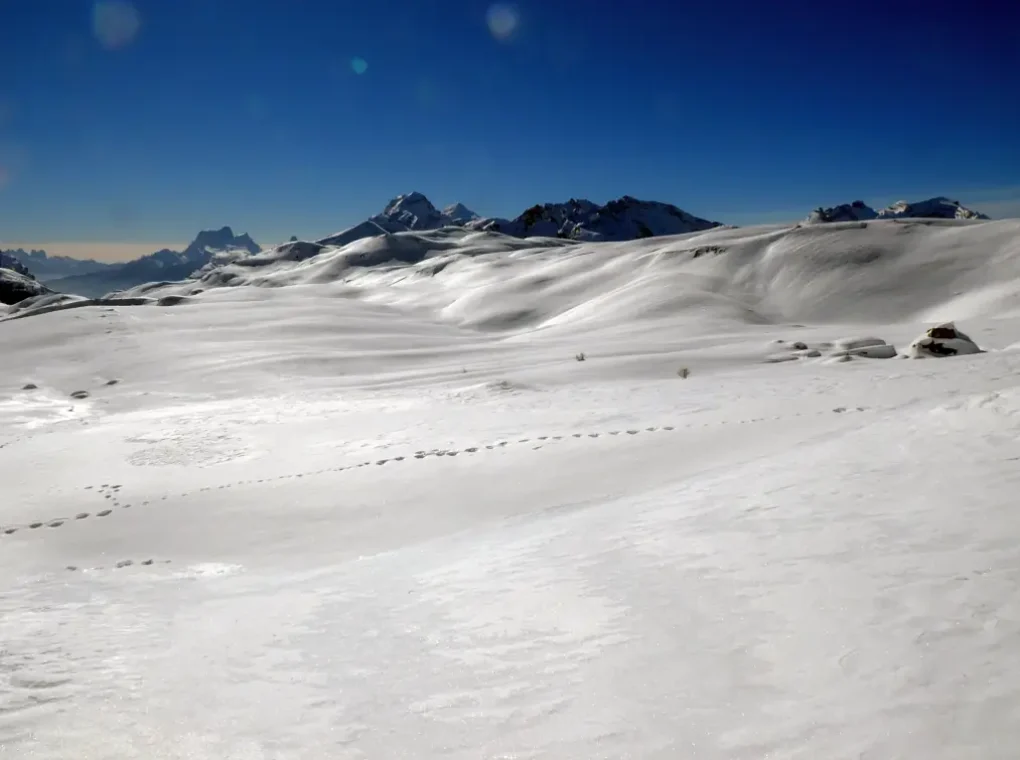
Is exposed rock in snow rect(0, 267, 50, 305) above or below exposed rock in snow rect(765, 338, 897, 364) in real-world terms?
above

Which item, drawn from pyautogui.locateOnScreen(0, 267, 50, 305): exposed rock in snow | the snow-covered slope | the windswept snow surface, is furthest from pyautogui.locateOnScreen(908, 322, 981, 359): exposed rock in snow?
pyautogui.locateOnScreen(0, 267, 50, 305): exposed rock in snow

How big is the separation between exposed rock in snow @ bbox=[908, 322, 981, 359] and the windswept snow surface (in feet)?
4.57

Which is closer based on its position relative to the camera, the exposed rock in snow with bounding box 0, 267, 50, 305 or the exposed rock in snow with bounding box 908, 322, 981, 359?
the exposed rock in snow with bounding box 908, 322, 981, 359

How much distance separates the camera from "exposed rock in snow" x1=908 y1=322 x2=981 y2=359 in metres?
14.0

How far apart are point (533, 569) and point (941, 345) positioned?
1309 centimetres

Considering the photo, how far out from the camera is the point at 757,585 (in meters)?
4.08

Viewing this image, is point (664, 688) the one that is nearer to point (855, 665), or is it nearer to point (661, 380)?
point (855, 665)

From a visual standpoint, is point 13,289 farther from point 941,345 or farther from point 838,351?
point 941,345

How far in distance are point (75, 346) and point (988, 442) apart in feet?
91.0

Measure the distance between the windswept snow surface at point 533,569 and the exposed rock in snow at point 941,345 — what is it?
1.39 meters

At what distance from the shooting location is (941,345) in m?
14.2

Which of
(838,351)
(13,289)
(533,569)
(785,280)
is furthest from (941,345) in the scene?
(13,289)

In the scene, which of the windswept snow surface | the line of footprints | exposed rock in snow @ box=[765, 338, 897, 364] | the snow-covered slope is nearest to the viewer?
the windswept snow surface

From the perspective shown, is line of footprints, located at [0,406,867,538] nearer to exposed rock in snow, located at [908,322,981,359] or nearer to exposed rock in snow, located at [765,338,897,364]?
exposed rock in snow, located at [908,322,981,359]
